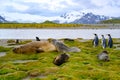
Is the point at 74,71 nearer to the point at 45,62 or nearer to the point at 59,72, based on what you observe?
the point at 59,72

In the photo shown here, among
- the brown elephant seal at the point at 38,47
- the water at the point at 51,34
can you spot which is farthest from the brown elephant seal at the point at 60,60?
the water at the point at 51,34

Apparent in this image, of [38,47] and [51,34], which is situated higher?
[38,47]

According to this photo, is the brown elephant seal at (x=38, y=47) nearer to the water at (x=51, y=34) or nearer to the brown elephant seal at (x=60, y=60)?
the brown elephant seal at (x=60, y=60)

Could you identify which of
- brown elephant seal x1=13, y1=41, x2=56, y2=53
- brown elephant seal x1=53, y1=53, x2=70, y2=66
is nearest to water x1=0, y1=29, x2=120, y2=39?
brown elephant seal x1=13, y1=41, x2=56, y2=53

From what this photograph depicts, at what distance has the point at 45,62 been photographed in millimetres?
24531

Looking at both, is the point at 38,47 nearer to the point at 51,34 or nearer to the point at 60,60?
the point at 60,60

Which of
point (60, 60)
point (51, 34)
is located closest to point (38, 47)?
point (60, 60)


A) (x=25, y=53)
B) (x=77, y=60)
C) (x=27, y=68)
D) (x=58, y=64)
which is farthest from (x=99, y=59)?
(x=25, y=53)

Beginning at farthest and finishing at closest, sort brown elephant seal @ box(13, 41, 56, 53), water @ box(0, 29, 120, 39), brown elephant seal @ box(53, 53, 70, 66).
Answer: water @ box(0, 29, 120, 39)
brown elephant seal @ box(13, 41, 56, 53)
brown elephant seal @ box(53, 53, 70, 66)

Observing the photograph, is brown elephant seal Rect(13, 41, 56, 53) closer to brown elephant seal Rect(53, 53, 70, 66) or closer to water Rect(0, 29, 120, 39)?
brown elephant seal Rect(53, 53, 70, 66)

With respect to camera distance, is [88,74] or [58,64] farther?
[58,64]

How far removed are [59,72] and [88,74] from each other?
5.56 feet

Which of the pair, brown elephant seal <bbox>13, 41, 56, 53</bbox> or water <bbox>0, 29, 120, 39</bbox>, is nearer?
brown elephant seal <bbox>13, 41, 56, 53</bbox>

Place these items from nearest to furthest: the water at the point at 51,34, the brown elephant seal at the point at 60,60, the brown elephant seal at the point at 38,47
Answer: the brown elephant seal at the point at 60,60, the brown elephant seal at the point at 38,47, the water at the point at 51,34
